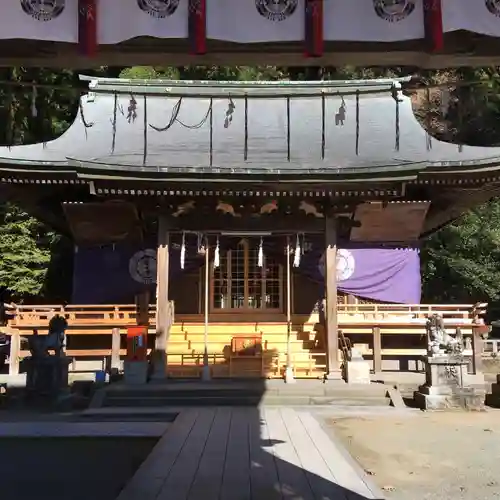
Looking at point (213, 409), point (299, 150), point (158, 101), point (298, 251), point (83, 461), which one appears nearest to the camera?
point (83, 461)

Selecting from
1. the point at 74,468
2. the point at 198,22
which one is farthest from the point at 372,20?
the point at 74,468

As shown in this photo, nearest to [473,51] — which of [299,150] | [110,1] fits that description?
[110,1]

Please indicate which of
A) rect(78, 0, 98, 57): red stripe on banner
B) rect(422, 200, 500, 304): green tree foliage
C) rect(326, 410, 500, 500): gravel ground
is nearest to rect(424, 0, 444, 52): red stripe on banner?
rect(78, 0, 98, 57): red stripe on banner

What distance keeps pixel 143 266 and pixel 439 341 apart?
30.7 ft

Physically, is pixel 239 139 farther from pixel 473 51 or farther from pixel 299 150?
pixel 473 51

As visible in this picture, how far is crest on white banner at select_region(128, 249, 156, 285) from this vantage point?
1802 centimetres

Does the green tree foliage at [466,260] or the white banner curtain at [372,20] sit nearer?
the white banner curtain at [372,20]

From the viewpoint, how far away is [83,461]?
7.63m

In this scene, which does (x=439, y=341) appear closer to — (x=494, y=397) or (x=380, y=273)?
(x=494, y=397)

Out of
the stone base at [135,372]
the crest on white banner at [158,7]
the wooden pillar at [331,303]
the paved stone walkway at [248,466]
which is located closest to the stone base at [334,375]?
the wooden pillar at [331,303]

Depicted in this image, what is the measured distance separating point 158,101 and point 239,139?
2.73 m

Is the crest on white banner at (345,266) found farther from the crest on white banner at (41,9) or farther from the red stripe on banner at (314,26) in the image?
the crest on white banner at (41,9)

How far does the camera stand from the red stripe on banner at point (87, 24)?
17.8 ft

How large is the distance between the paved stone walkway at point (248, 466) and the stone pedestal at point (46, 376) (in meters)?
4.50
